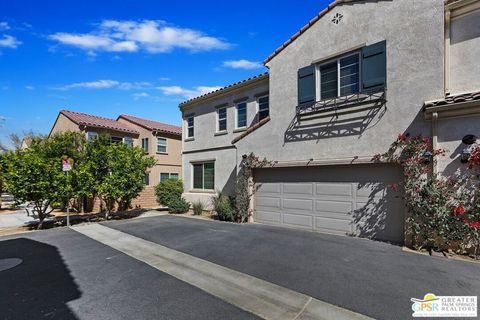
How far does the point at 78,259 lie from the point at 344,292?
21.4 feet

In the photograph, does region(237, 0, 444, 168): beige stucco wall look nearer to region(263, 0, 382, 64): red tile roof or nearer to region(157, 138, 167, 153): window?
region(263, 0, 382, 64): red tile roof

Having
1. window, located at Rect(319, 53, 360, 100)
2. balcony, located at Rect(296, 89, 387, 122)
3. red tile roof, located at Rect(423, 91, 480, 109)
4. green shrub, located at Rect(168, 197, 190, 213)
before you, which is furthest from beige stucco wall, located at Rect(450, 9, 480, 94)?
green shrub, located at Rect(168, 197, 190, 213)

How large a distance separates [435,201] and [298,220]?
4675mm

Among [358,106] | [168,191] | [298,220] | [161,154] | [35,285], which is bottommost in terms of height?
[35,285]

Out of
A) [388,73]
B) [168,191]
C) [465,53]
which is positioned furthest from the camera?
[168,191]

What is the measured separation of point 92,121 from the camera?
790 inches

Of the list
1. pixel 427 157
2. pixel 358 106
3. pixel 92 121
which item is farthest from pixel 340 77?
pixel 92 121

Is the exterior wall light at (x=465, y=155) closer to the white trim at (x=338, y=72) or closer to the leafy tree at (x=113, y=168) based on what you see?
the white trim at (x=338, y=72)

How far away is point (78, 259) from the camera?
6.89 m

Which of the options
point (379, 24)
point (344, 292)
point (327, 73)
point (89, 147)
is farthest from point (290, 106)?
point (89, 147)

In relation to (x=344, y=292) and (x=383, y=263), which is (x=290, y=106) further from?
(x=344, y=292)

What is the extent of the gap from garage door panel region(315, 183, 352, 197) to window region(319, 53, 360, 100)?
329cm

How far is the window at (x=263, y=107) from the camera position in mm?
13648

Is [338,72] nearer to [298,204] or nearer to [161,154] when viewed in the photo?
[298,204]
